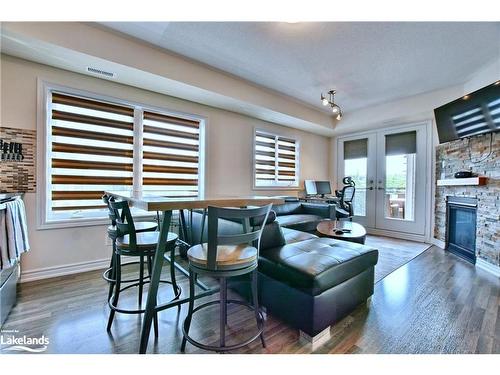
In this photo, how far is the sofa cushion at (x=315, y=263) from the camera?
1474 mm

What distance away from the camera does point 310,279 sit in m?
1.44

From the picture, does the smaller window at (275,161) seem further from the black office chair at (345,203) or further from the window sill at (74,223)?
the window sill at (74,223)

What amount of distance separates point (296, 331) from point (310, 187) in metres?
3.90

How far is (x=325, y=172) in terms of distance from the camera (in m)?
5.90

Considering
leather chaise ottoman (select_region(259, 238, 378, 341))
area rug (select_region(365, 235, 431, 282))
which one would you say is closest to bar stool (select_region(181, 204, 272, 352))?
leather chaise ottoman (select_region(259, 238, 378, 341))

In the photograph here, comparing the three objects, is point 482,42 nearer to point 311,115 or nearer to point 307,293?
point 311,115

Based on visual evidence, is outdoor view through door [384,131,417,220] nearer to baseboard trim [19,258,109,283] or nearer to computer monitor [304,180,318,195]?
computer monitor [304,180,318,195]

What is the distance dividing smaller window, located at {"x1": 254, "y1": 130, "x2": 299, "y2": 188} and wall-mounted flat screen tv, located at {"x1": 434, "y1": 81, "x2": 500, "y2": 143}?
262cm

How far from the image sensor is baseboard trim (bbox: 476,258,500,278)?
107 inches

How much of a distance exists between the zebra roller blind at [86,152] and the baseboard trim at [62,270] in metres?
0.59

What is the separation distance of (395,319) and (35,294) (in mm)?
3158

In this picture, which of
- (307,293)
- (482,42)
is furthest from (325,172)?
(307,293)

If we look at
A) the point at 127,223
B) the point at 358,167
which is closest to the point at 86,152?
the point at 127,223

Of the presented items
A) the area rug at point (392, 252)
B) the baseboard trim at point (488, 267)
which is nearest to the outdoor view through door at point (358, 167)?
the area rug at point (392, 252)
